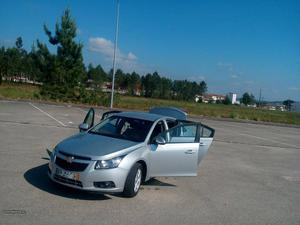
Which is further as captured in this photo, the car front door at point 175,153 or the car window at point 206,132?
the car window at point 206,132

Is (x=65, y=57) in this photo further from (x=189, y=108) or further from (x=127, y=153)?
(x=127, y=153)

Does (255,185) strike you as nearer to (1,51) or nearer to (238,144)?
(238,144)

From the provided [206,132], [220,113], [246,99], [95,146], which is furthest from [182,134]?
[246,99]

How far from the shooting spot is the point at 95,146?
21.4ft

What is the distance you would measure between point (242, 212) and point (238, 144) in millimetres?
9522

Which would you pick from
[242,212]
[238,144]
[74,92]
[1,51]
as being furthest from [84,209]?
[1,51]

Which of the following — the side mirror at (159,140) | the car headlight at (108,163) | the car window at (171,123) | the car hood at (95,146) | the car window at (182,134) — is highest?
the car window at (171,123)

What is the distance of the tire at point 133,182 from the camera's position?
6406 mm

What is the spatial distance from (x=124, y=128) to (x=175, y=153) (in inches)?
42.9

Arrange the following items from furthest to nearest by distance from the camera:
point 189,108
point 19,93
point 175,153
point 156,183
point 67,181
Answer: point 189,108 < point 19,93 < point 156,183 < point 175,153 < point 67,181

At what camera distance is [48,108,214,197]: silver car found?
20.1ft

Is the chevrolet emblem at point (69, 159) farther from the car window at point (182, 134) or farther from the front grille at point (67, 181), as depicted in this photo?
the car window at point (182, 134)

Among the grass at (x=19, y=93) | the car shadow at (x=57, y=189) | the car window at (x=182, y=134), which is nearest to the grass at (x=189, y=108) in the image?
the grass at (x=19, y=93)

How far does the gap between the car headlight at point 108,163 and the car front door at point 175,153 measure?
935 millimetres
